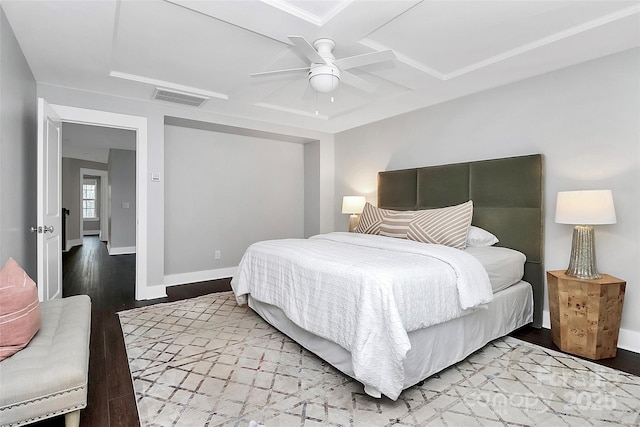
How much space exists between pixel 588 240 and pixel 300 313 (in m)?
2.21

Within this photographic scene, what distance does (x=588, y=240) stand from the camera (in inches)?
94.6

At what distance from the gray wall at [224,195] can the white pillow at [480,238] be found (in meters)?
3.14

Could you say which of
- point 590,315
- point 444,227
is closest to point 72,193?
point 444,227

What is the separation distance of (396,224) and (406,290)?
1596 millimetres

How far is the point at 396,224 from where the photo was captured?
3293mm

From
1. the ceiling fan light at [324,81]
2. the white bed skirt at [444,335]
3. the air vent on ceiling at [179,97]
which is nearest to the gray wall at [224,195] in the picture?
the air vent on ceiling at [179,97]

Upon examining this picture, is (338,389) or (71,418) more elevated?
(71,418)

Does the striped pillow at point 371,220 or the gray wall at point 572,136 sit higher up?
the gray wall at point 572,136

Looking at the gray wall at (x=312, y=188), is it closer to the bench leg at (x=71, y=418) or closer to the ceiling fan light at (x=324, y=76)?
the ceiling fan light at (x=324, y=76)

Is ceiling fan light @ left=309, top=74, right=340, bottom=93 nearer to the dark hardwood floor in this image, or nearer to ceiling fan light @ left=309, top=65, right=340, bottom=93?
ceiling fan light @ left=309, top=65, right=340, bottom=93

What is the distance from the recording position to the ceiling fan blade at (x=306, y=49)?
1917mm

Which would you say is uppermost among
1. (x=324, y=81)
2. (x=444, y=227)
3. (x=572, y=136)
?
(x=324, y=81)

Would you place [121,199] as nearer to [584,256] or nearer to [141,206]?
[141,206]

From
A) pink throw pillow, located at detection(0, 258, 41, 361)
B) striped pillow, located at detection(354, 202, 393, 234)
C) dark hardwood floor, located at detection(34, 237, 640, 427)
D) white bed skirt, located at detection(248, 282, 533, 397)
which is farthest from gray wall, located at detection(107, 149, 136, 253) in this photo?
pink throw pillow, located at detection(0, 258, 41, 361)
